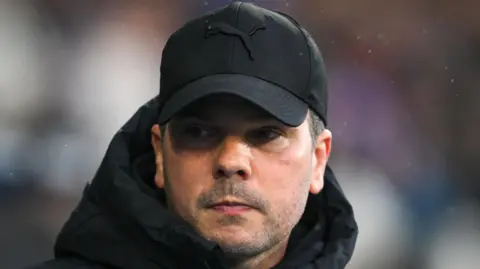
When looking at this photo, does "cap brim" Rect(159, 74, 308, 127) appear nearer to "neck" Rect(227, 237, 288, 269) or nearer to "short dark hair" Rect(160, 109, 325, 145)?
"short dark hair" Rect(160, 109, 325, 145)

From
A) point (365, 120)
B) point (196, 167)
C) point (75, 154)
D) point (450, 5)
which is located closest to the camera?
point (196, 167)

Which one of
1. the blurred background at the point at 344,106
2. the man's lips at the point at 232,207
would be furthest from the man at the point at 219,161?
the blurred background at the point at 344,106

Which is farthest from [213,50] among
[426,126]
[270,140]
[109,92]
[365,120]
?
[426,126]

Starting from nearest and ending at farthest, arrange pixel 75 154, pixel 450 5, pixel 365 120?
1. pixel 75 154
2. pixel 365 120
3. pixel 450 5

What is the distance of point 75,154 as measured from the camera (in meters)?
1.27

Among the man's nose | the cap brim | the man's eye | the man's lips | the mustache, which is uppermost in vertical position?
the cap brim

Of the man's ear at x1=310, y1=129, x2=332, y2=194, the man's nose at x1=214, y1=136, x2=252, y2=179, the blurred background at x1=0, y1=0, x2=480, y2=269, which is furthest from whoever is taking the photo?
the blurred background at x1=0, y1=0, x2=480, y2=269

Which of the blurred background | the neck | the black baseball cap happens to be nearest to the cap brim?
the black baseball cap

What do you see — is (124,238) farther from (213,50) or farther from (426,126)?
(426,126)

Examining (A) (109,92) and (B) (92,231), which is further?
(A) (109,92)

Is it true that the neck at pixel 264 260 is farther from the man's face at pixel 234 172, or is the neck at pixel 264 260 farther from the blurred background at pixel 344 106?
the blurred background at pixel 344 106

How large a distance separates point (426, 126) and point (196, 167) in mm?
950

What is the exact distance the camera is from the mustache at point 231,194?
2.24ft

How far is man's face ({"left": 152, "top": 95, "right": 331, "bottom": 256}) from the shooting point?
2.25 feet
